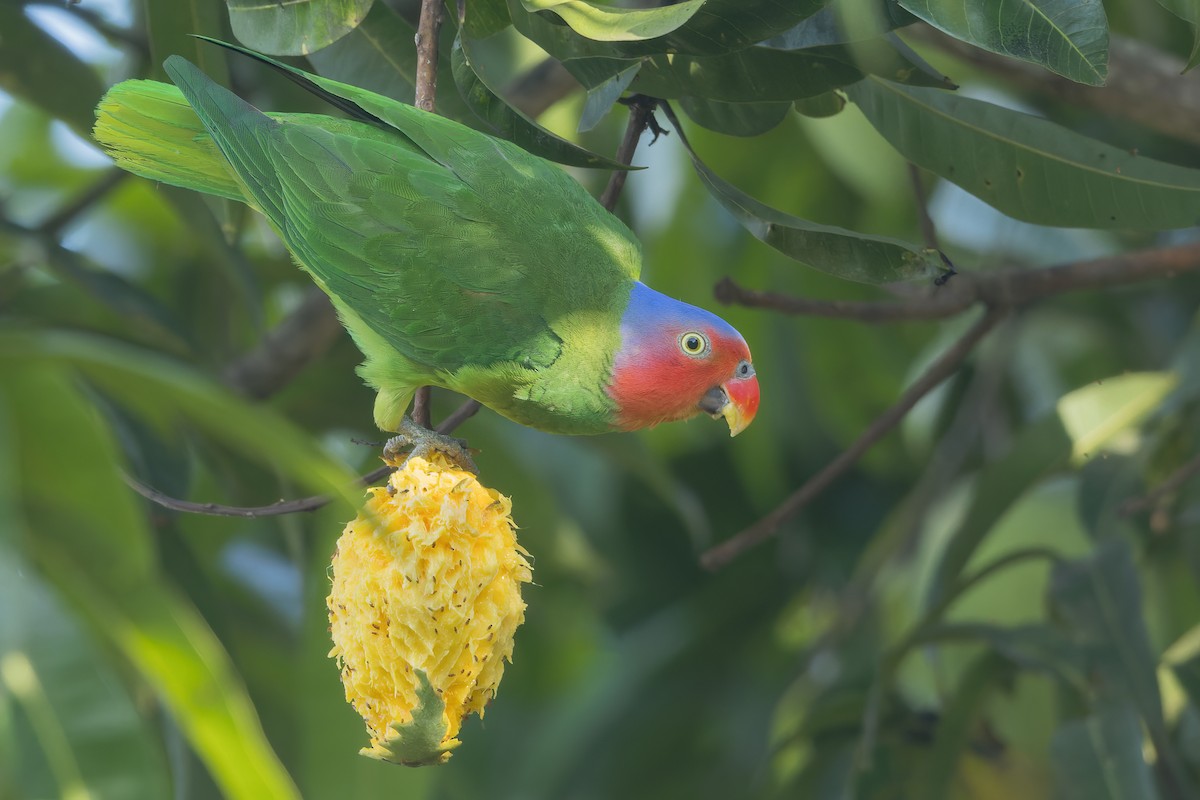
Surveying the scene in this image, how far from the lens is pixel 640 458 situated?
8.50ft

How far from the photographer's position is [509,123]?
1.82 meters

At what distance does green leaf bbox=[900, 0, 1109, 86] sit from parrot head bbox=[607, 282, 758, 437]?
2.07 ft

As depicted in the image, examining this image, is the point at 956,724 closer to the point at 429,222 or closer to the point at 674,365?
the point at 674,365

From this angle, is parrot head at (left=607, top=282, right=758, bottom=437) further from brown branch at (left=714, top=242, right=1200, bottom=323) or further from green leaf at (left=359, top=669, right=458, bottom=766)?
green leaf at (left=359, top=669, right=458, bottom=766)

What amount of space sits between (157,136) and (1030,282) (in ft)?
5.20

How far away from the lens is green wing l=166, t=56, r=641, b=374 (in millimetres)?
1853

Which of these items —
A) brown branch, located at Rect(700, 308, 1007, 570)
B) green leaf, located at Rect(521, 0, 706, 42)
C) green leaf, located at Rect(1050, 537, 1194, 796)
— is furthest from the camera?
green leaf, located at Rect(1050, 537, 1194, 796)

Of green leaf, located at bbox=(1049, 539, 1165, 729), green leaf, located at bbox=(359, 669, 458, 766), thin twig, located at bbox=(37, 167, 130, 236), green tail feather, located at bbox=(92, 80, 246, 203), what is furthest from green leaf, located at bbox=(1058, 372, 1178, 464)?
thin twig, located at bbox=(37, 167, 130, 236)

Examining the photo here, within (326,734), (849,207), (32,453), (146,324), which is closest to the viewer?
(32,453)

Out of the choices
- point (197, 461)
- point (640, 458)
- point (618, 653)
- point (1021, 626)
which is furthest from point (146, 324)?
point (618, 653)

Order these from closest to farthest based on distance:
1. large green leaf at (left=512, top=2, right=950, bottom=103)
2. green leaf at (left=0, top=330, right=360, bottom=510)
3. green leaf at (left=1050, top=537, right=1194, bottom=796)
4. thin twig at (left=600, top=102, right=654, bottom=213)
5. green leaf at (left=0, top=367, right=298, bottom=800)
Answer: green leaf at (left=0, top=330, right=360, bottom=510)
green leaf at (left=0, top=367, right=298, bottom=800)
large green leaf at (left=512, top=2, right=950, bottom=103)
thin twig at (left=600, top=102, right=654, bottom=213)
green leaf at (left=1050, top=537, right=1194, bottom=796)

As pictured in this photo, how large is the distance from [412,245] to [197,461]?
5.39ft

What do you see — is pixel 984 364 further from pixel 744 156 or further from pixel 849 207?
pixel 744 156

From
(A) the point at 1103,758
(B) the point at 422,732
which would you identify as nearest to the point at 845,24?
(B) the point at 422,732
